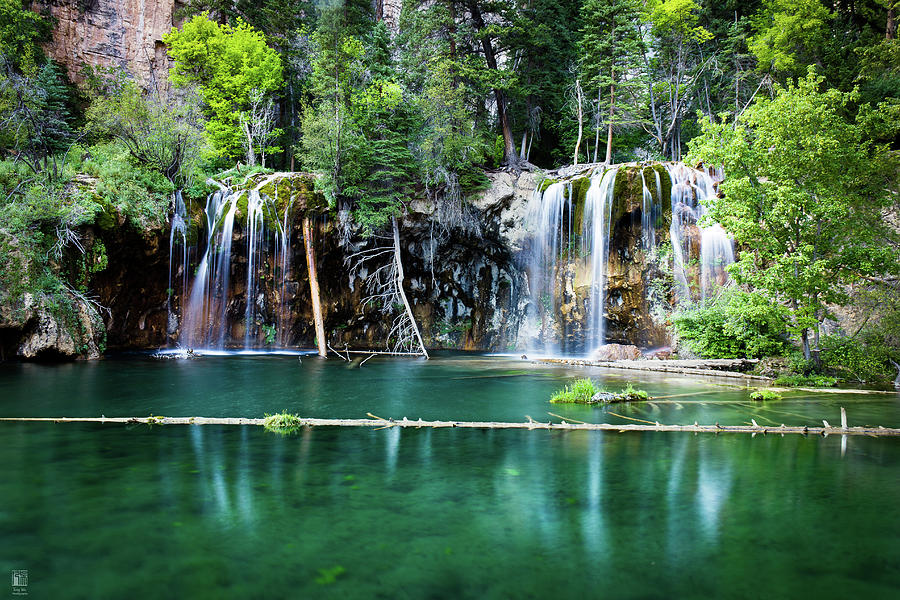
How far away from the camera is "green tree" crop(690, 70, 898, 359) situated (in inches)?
464

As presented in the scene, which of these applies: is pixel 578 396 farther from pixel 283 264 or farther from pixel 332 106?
pixel 332 106

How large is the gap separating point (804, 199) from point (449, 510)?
459 inches

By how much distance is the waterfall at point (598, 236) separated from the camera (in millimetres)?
21531

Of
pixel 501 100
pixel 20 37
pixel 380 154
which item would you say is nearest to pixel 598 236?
pixel 501 100

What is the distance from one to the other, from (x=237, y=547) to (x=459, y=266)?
74.3 feet

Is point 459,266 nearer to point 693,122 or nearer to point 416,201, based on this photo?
point 416,201

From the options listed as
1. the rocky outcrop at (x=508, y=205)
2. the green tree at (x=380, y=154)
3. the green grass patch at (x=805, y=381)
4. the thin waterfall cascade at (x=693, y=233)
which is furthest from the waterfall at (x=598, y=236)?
the green grass patch at (x=805, y=381)

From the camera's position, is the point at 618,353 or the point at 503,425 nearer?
the point at 503,425

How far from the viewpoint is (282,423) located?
26.0 feet

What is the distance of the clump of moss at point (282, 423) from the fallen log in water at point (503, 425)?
0.11 ft

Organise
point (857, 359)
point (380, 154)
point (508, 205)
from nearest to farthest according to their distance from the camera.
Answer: point (857, 359), point (380, 154), point (508, 205)

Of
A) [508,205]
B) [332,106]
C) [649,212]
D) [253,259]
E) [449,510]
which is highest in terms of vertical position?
[332,106]

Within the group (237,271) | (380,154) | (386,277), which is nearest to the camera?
(380,154)

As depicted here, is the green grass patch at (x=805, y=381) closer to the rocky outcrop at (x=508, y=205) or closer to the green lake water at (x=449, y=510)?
the green lake water at (x=449, y=510)
